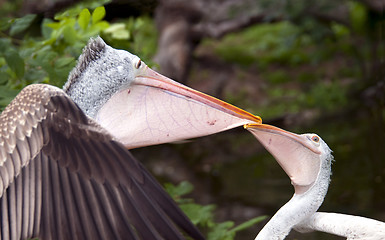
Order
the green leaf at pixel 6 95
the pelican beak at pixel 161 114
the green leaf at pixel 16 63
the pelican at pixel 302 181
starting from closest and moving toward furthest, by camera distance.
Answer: the pelican beak at pixel 161 114 < the pelican at pixel 302 181 < the green leaf at pixel 6 95 < the green leaf at pixel 16 63

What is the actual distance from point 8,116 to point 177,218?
853 millimetres

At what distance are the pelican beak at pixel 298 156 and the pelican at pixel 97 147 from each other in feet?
0.83

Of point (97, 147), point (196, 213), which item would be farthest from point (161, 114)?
point (196, 213)

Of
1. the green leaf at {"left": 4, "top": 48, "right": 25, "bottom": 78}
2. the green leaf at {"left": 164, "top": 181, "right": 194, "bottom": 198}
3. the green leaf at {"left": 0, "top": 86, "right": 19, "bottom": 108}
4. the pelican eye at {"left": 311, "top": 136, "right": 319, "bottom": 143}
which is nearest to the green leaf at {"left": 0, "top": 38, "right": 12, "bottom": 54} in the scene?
the green leaf at {"left": 4, "top": 48, "right": 25, "bottom": 78}

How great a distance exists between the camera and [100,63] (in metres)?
2.64

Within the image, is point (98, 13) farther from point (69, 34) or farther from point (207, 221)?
point (207, 221)

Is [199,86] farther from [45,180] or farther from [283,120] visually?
[45,180]

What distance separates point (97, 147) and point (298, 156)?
932 mm

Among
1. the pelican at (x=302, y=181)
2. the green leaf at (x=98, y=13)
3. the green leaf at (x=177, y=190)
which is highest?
the green leaf at (x=98, y=13)

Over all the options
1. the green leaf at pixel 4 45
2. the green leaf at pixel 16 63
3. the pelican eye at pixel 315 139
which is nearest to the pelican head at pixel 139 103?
the pelican eye at pixel 315 139

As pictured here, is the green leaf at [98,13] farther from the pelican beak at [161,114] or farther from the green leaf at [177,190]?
the green leaf at [177,190]

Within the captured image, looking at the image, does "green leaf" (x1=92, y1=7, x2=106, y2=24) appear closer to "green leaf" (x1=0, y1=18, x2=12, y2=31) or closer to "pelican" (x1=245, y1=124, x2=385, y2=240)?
"green leaf" (x1=0, y1=18, x2=12, y2=31)

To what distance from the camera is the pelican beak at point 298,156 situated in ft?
8.55

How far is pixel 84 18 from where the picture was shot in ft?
10.6
